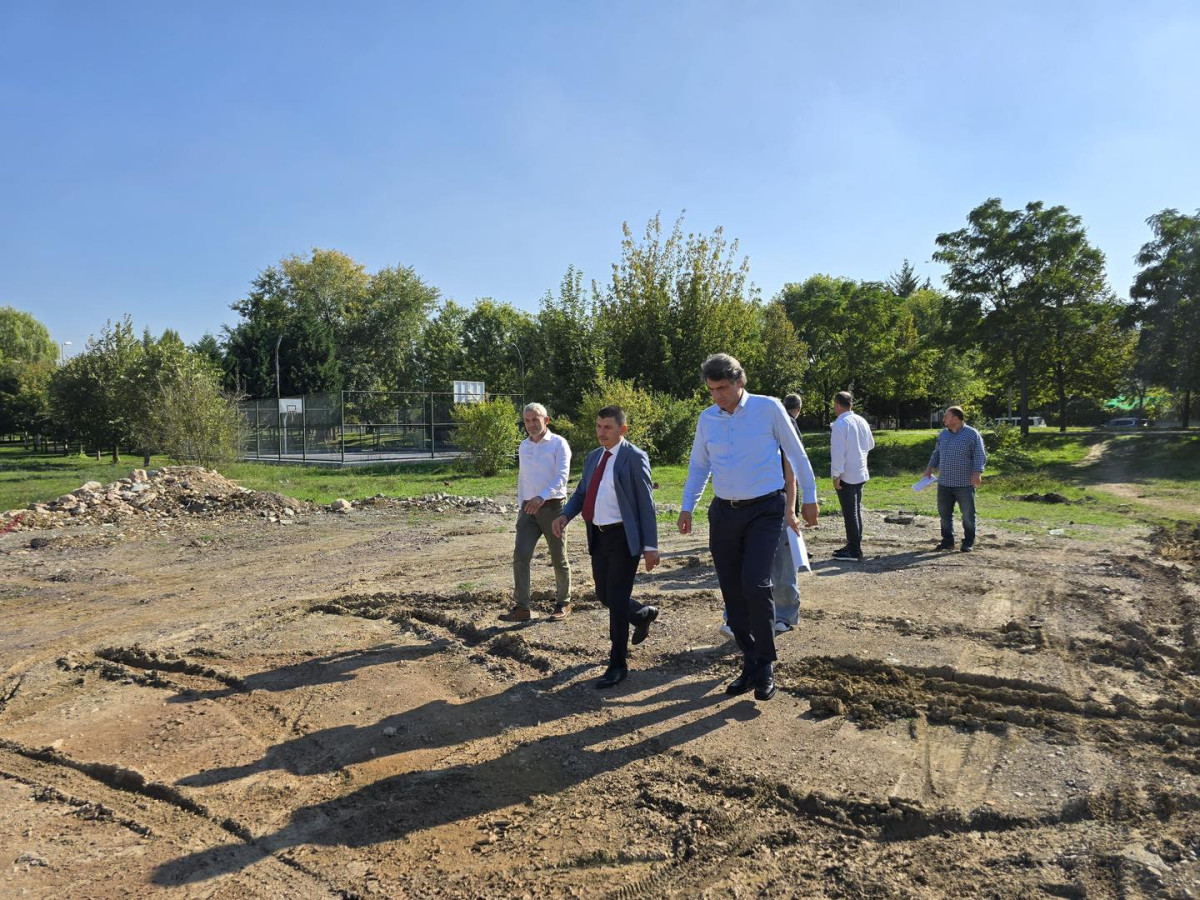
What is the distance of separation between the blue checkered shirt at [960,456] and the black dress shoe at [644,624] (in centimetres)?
560

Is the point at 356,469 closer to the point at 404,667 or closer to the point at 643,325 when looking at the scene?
the point at 643,325

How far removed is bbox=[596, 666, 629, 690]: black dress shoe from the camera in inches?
197

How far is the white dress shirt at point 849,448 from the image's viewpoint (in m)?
8.66

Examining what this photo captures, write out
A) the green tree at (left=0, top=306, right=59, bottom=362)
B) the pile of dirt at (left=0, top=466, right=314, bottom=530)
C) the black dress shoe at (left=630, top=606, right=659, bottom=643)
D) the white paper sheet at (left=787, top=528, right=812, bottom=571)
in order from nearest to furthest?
1. the white paper sheet at (left=787, top=528, right=812, bottom=571)
2. the black dress shoe at (left=630, top=606, right=659, bottom=643)
3. the pile of dirt at (left=0, top=466, right=314, bottom=530)
4. the green tree at (left=0, top=306, right=59, bottom=362)

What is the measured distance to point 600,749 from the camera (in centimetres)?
405

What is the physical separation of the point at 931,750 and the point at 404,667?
3.64m

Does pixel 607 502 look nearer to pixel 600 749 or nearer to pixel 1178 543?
pixel 600 749

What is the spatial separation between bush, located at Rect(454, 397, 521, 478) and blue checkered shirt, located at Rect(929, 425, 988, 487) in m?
15.1

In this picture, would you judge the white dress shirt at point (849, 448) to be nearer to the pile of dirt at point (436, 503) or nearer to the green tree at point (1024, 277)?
the pile of dirt at point (436, 503)

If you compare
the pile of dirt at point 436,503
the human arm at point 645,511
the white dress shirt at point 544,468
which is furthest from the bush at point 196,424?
the human arm at point 645,511

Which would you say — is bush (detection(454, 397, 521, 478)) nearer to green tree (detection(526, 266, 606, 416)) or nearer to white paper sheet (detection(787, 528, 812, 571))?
green tree (detection(526, 266, 606, 416))

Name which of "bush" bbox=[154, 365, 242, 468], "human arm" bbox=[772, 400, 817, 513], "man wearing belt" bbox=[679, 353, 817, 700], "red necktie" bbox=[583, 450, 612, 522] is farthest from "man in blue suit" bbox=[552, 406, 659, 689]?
"bush" bbox=[154, 365, 242, 468]

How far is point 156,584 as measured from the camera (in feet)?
29.7

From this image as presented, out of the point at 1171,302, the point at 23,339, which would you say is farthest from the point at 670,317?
the point at 23,339
